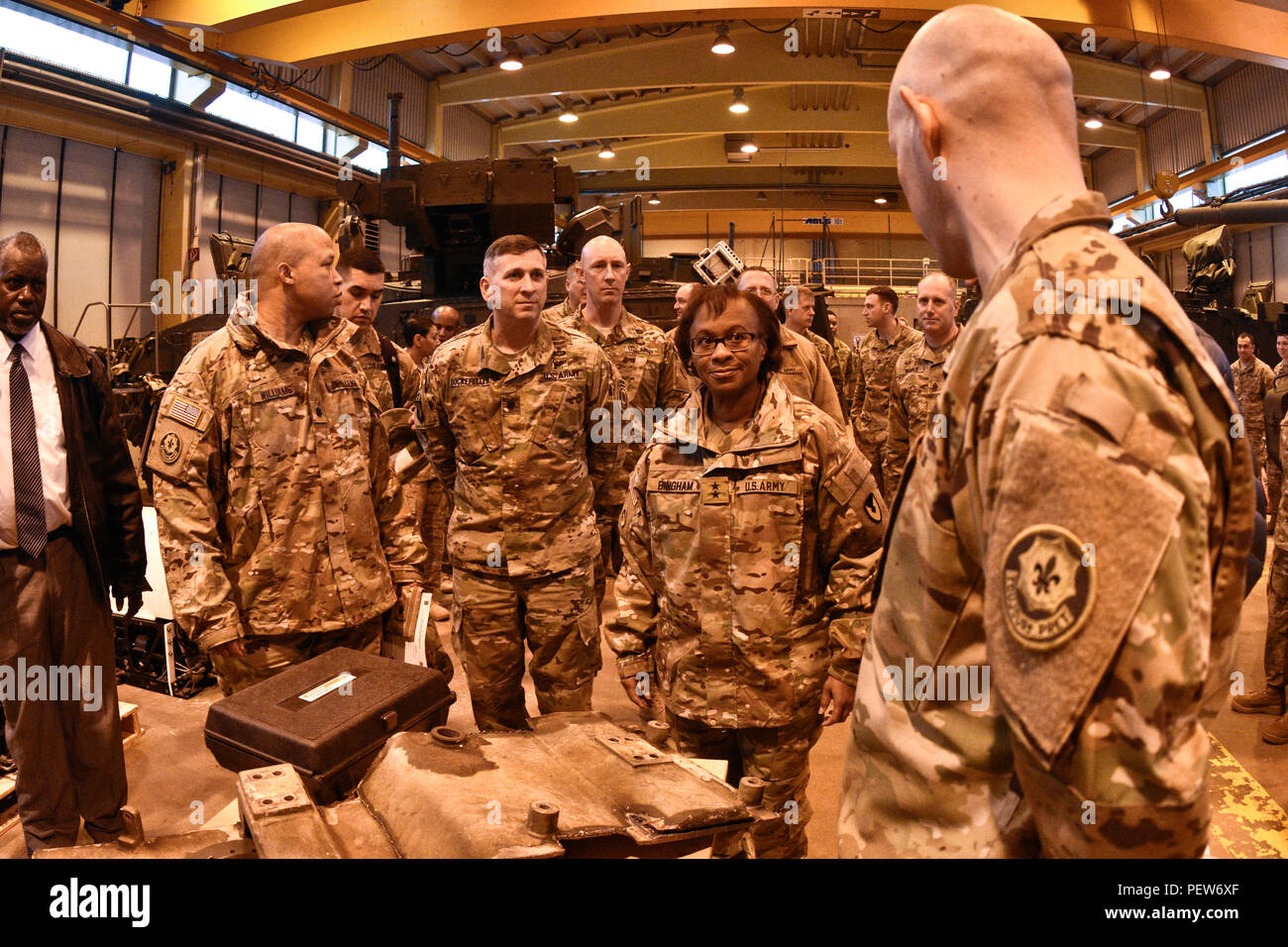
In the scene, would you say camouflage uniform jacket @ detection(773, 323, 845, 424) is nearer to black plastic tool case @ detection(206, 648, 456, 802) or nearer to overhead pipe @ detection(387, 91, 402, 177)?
black plastic tool case @ detection(206, 648, 456, 802)

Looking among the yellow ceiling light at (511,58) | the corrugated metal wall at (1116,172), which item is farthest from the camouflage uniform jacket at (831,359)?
the corrugated metal wall at (1116,172)

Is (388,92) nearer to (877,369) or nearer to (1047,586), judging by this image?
(877,369)

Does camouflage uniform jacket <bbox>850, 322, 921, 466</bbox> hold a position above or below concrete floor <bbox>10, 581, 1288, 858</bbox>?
above

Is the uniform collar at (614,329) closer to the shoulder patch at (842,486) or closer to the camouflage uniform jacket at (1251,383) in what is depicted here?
the shoulder patch at (842,486)

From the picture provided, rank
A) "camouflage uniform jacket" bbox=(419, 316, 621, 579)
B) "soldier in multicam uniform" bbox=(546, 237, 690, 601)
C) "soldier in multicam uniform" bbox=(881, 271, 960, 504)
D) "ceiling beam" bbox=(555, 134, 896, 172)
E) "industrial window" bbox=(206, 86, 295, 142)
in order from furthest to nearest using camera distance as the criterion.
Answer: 1. "ceiling beam" bbox=(555, 134, 896, 172)
2. "industrial window" bbox=(206, 86, 295, 142)
3. "soldier in multicam uniform" bbox=(881, 271, 960, 504)
4. "soldier in multicam uniform" bbox=(546, 237, 690, 601)
5. "camouflage uniform jacket" bbox=(419, 316, 621, 579)

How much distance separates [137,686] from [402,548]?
8.23 feet

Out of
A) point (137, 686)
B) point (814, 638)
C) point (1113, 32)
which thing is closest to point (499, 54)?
point (1113, 32)

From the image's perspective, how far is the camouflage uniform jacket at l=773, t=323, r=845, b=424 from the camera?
461 centimetres

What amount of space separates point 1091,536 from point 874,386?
707 cm

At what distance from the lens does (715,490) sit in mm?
2400

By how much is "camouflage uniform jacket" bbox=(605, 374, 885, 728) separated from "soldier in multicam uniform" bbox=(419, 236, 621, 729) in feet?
3.36

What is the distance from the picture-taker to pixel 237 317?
2.87m

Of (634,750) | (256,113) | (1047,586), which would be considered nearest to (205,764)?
(634,750)

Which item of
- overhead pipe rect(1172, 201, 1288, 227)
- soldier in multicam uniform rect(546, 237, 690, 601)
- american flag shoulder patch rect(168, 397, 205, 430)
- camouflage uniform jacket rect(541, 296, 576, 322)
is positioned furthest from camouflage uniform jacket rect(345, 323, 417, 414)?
overhead pipe rect(1172, 201, 1288, 227)
